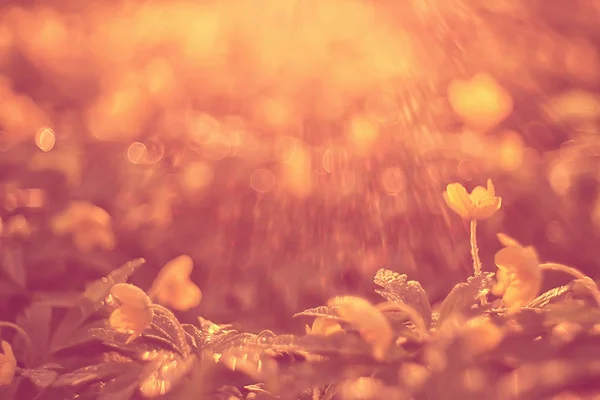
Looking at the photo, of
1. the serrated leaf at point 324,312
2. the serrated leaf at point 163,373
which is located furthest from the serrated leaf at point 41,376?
the serrated leaf at point 324,312

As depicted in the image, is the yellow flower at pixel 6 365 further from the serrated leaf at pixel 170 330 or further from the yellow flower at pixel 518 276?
the yellow flower at pixel 518 276

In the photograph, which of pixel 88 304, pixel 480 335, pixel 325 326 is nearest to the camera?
pixel 480 335

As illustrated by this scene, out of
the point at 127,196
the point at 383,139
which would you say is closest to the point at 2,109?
the point at 127,196

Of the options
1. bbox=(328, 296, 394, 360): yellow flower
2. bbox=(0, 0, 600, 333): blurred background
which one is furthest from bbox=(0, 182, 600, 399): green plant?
bbox=(0, 0, 600, 333): blurred background

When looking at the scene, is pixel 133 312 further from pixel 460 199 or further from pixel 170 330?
pixel 460 199

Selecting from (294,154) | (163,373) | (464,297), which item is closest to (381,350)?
(464,297)

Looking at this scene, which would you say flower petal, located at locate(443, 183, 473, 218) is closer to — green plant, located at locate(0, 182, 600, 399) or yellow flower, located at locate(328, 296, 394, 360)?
green plant, located at locate(0, 182, 600, 399)
